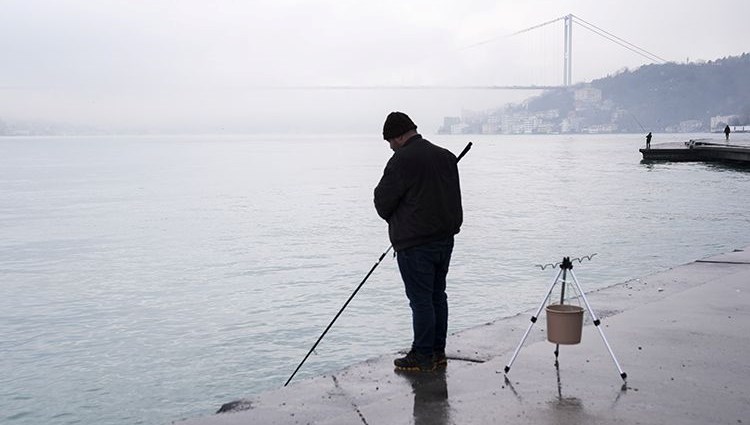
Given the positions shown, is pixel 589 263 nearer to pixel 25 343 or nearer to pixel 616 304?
pixel 616 304

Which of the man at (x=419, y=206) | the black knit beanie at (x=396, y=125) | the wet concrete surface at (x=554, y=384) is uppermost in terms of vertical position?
the black knit beanie at (x=396, y=125)

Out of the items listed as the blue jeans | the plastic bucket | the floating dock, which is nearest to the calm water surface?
the blue jeans

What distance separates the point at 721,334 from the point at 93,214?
26487 millimetres

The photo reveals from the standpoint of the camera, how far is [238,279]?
15.0 metres

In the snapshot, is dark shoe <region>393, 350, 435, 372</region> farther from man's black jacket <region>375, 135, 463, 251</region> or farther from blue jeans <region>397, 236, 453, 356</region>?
man's black jacket <region>375, 135, 463, 251</region>

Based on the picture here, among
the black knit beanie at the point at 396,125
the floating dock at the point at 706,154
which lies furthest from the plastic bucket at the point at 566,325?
the floating dock at the point at 706,154

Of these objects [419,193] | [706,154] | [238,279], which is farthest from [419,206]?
[706,154]

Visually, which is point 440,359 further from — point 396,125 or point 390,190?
point 396,125

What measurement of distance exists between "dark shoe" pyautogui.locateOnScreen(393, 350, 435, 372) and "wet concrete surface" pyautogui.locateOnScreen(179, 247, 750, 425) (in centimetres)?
8

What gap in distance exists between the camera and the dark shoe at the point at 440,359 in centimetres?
580

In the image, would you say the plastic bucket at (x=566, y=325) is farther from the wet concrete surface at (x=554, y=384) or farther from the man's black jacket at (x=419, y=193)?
the man's black jacket at (x=419, y=193)

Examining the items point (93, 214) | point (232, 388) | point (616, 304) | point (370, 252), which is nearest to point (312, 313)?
point (232, 388)

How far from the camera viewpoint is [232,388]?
826 cm

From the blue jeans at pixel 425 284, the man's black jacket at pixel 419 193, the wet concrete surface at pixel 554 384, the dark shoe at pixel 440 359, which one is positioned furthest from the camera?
the dark shoe at pixel 440 359
